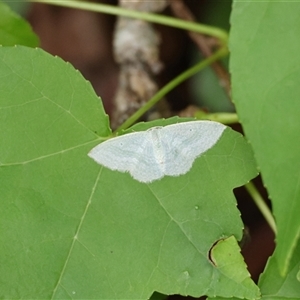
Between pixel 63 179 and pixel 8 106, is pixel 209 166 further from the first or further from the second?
pixel 8 106

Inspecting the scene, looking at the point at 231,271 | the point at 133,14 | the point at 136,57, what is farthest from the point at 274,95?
the point at 136,57

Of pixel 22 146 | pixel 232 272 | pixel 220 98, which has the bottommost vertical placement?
pixel 220 98

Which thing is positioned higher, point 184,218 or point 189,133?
point 189,133

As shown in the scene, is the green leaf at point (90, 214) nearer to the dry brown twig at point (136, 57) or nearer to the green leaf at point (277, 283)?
the green leaf at point (277, 283)

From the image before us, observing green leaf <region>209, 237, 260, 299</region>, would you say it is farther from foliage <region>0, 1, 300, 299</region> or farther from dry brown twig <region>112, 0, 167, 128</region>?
dry brown twig <region>112, 0, 167, 128</region>

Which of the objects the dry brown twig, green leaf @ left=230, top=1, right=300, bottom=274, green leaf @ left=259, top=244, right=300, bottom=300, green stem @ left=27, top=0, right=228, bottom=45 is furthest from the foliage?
the dry brown twig

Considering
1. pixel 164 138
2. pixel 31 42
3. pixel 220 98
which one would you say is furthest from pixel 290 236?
pixel 220 98

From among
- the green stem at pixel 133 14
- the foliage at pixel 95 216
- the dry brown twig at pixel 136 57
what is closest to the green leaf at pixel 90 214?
the foliage at pixel 95 216
